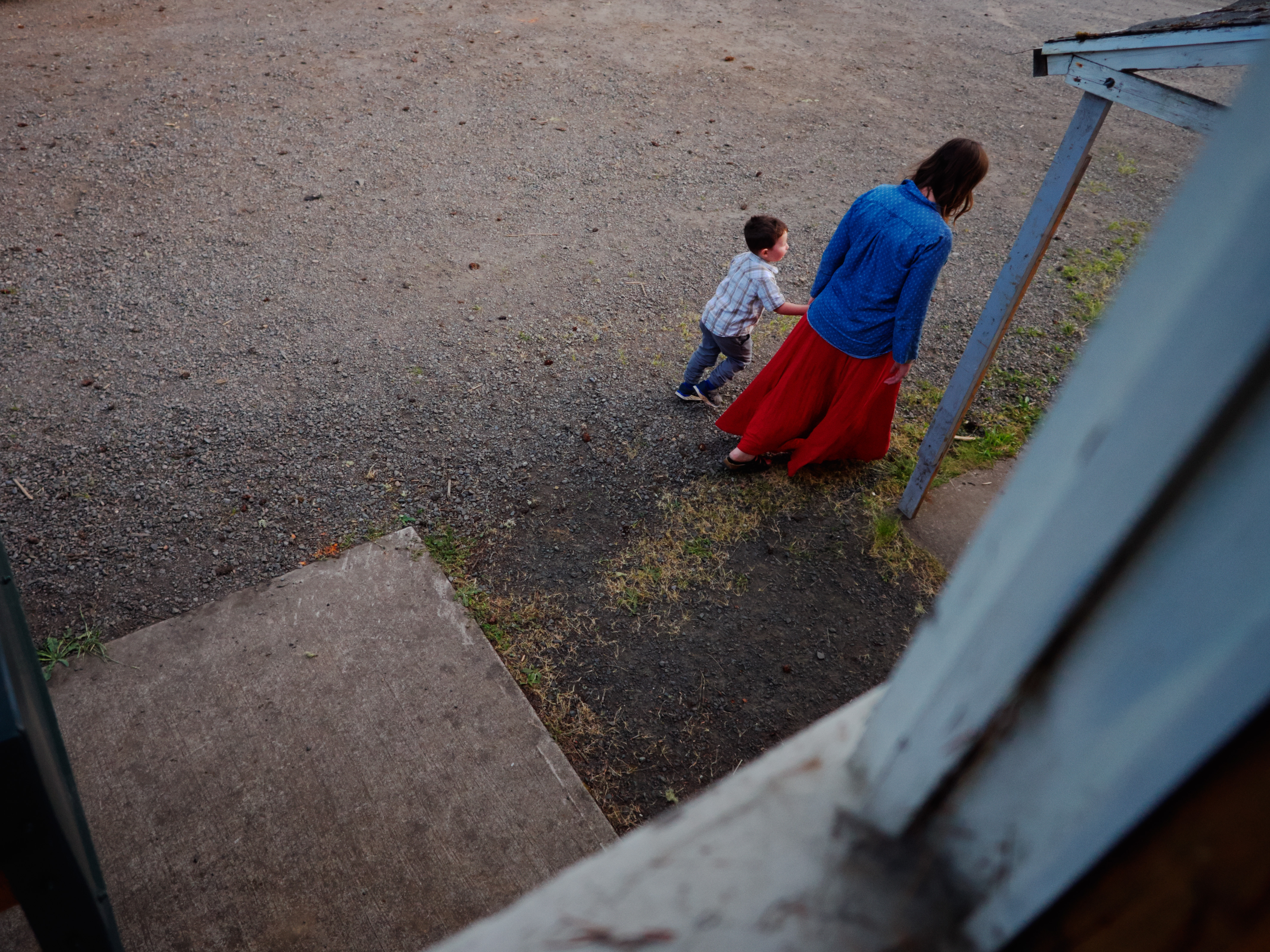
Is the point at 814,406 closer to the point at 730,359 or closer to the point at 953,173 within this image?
the point at 730,359

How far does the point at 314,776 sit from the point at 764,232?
10.2ft

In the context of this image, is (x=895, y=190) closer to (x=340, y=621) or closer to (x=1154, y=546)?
(x=340, y=621)

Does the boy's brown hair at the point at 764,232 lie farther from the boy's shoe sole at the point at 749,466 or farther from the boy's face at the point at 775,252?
the boy's shoe sole at the point at 749,466

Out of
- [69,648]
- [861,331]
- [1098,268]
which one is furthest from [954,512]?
[69,648]

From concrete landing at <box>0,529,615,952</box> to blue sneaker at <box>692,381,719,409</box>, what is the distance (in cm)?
202

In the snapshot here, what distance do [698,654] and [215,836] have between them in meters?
1.93

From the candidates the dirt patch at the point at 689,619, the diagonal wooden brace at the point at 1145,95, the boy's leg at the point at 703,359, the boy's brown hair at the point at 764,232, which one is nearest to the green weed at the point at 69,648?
the dirt patch at the point at 689,619

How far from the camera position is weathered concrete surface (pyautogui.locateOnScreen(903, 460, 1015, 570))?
13.5ft

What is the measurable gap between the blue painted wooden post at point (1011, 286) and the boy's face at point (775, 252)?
1028 mm

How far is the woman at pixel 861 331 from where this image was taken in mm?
3379

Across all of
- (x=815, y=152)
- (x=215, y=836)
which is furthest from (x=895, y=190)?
(x=815, y=152)

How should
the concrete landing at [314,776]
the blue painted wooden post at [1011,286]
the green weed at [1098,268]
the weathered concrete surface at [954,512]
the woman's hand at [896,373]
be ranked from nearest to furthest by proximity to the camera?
the concrete landing at [314,776] < the blue painted wooden post at [1011,286] < the woman's hand at [896,373] < the weathered concrete surface at [954,512] < the green weed at [1098,268]

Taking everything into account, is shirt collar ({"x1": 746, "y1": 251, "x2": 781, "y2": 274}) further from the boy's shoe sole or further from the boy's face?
the boy's shoe sole

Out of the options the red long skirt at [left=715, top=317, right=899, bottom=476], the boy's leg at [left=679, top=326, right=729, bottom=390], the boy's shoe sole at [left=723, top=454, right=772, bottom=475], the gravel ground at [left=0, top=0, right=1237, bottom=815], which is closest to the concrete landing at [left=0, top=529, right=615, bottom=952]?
the gravel ground at [left=0, top=0, right=1237, bottom=815]
